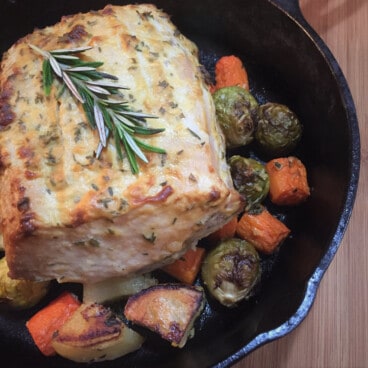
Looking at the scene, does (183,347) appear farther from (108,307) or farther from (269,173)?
(269,173)

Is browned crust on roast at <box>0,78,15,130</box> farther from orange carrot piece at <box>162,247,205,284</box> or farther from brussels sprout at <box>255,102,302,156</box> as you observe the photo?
brussels sprout at <box>255,102,302,156</box>

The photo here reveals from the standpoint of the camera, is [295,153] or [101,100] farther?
[295,153]

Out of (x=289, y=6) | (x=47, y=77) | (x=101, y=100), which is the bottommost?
(x=47, y=77)

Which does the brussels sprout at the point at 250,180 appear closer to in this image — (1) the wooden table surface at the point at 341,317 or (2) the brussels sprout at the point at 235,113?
(2) the brussels sprout at the point at 235,113

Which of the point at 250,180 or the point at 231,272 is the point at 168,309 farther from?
the point at 250,180

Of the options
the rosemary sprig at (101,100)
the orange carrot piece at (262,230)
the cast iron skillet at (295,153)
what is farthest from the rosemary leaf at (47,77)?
the orange carrot piece at (262,230)

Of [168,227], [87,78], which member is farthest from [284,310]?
[87,78]

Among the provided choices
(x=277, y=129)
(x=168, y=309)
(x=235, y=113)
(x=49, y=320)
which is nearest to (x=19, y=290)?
(x=49, y=320)

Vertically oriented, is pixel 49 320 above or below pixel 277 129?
below
